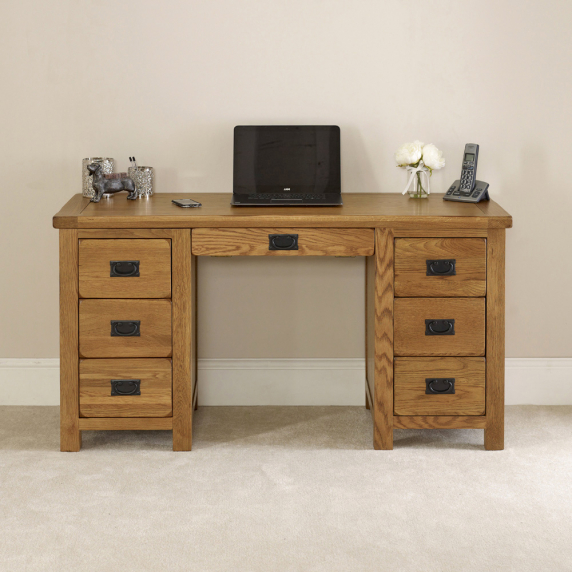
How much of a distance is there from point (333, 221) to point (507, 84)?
38.3 inches

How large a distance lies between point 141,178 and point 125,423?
894 mm

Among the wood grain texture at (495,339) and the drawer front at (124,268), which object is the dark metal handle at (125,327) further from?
the wood grain texture at (495,339)

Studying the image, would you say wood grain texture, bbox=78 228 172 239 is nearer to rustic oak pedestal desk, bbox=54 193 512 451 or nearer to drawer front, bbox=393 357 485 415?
rustic oak pedestal desk, bbox=54 193 512 451

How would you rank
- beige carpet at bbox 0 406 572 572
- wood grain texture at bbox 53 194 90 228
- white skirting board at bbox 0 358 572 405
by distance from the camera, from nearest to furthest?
beige carpet at bbox 0 406 572 572, wood grain texture at bbox 53 194 90 228, white skirting board at bbox 0 358 572 405

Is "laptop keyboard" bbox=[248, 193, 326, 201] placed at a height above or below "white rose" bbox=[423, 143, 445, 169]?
below

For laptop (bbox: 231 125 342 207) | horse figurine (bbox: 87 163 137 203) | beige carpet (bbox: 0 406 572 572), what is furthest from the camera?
laptop (bbox: 231 125 342 207)

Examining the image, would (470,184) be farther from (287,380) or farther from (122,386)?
(122,386)

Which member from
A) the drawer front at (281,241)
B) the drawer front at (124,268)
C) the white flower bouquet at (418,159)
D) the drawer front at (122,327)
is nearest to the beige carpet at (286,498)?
the drawer front at (122,327)

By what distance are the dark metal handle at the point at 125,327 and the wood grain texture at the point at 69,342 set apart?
124 mm

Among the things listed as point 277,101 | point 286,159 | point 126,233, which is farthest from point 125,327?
point 277,101

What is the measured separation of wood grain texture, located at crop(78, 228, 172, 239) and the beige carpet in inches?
28.9

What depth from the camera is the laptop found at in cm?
263

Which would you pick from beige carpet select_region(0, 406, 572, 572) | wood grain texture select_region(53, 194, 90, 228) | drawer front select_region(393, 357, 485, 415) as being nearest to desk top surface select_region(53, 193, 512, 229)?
wood grain texture select_region(53, 194, 90, 228)

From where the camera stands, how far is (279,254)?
2336 mm
